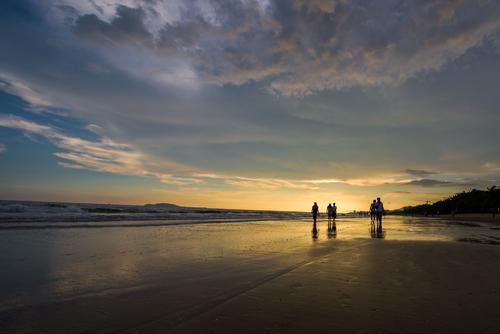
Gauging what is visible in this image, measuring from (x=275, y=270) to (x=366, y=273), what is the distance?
7.05ft

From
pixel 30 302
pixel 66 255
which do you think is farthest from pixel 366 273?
pixel 66 255

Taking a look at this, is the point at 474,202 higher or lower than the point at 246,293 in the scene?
higher

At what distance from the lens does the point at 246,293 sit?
5.44m

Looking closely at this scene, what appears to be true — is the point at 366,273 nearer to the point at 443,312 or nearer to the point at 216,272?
the point at 443,312

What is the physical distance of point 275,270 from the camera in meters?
7.45

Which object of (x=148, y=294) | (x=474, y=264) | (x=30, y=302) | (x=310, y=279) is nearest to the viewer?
(x=30, y=302)

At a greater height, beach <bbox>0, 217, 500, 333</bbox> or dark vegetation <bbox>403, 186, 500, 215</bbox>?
dark vegetation <bbox>403, 186, 500, 215</bbox>

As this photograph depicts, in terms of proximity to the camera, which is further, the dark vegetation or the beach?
the dark vegetation

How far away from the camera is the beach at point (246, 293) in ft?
13.3

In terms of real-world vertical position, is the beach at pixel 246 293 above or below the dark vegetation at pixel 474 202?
below

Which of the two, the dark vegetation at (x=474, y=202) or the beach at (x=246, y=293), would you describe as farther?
the dark vegetation at (x=474, y=202)

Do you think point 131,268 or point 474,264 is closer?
point 131,268

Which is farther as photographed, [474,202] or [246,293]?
[474,202]

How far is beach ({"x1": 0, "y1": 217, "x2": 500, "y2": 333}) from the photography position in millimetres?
4039
